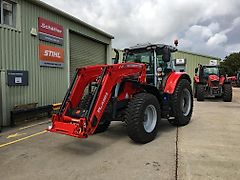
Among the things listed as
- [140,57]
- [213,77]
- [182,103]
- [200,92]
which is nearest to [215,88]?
[213,77]

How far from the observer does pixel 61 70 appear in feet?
33.2

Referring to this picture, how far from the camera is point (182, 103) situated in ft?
22.5

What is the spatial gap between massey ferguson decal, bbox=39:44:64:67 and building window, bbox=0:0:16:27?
4.52 feet

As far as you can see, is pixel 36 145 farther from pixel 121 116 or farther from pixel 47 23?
pixel 47 23

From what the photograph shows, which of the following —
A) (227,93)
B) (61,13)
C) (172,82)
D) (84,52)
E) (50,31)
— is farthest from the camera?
(227,93)

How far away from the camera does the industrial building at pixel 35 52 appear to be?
7480 millimetres

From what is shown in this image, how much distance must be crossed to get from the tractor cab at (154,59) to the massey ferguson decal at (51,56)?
397cm

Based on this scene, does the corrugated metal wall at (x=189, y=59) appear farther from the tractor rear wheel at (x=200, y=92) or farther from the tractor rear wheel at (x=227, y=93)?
the tractor rear wheel at (x=227, y=93)

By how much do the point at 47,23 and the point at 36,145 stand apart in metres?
5.54

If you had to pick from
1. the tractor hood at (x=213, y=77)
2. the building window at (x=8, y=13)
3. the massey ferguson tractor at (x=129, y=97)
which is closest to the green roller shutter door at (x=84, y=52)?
the building window at (x=8, y=13)

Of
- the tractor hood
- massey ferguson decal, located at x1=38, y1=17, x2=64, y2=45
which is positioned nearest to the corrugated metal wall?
the tractor hood

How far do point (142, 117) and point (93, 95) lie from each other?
1.13 m

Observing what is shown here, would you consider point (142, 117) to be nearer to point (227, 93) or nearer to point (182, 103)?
point (182, 103)

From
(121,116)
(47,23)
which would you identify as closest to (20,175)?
(121,116)
